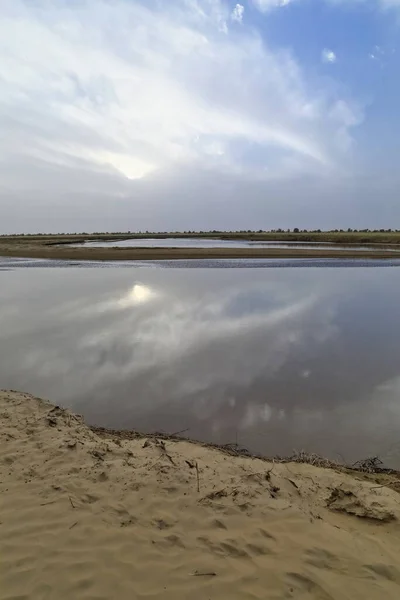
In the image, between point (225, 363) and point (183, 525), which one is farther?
point (225, 363)

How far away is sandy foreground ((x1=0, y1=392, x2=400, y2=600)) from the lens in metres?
3.26

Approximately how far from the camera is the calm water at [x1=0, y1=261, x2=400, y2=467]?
6.38 meters

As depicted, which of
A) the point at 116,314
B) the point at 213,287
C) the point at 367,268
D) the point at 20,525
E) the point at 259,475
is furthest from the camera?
the point at 367,268

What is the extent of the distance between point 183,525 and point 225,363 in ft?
17.5

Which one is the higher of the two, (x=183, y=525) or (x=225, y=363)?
(x=225, y=363)

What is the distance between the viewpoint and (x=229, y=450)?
18.3 feet

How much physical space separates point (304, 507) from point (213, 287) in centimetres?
1615

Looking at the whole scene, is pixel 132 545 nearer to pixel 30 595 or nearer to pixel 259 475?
pixel 30 595

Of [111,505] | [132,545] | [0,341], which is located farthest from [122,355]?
[132,545]

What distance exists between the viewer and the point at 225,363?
361 inches

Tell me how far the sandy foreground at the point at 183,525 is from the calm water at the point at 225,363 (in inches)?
38.7

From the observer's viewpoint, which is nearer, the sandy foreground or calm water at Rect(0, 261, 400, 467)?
the sandy foreground

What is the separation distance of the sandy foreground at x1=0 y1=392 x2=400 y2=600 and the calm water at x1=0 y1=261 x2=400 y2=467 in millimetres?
984

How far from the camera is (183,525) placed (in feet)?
13.0
